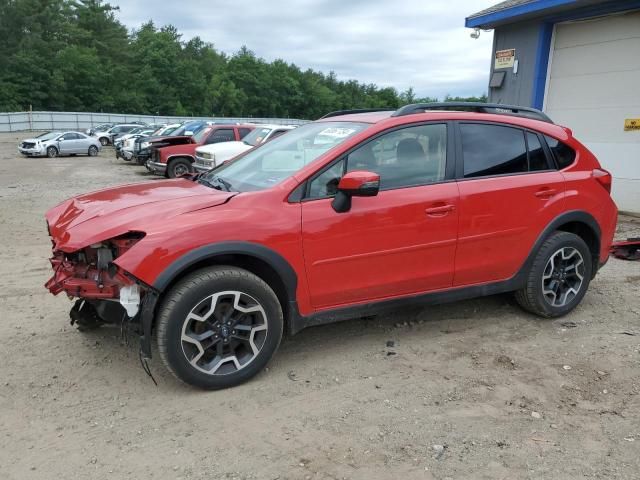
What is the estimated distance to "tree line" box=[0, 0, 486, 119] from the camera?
60156 millimetres

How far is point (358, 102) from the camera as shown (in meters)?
112

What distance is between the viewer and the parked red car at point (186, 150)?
14773mm

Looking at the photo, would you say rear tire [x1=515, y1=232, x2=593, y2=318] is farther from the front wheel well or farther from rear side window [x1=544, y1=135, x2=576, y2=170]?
the front wheel well

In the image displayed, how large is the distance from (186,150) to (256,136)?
7.27ft

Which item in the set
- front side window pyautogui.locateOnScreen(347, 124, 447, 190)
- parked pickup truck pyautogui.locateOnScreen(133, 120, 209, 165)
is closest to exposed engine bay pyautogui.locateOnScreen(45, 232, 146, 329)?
front side window pyautogui.locateOnScreen(347, 124, 447, 190)

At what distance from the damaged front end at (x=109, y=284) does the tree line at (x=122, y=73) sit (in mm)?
52883

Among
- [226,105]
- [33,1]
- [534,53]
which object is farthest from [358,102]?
[534,53]

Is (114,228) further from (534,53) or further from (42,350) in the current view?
(534,53)

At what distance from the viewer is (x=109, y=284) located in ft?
10.6

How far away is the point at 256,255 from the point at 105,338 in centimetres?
163

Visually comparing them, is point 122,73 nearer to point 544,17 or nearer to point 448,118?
point 544,17

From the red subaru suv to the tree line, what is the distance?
50874mm

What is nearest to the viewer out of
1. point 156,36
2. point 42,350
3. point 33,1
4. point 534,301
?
point 42,350

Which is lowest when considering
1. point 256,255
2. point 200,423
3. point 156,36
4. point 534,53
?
point 200,423
